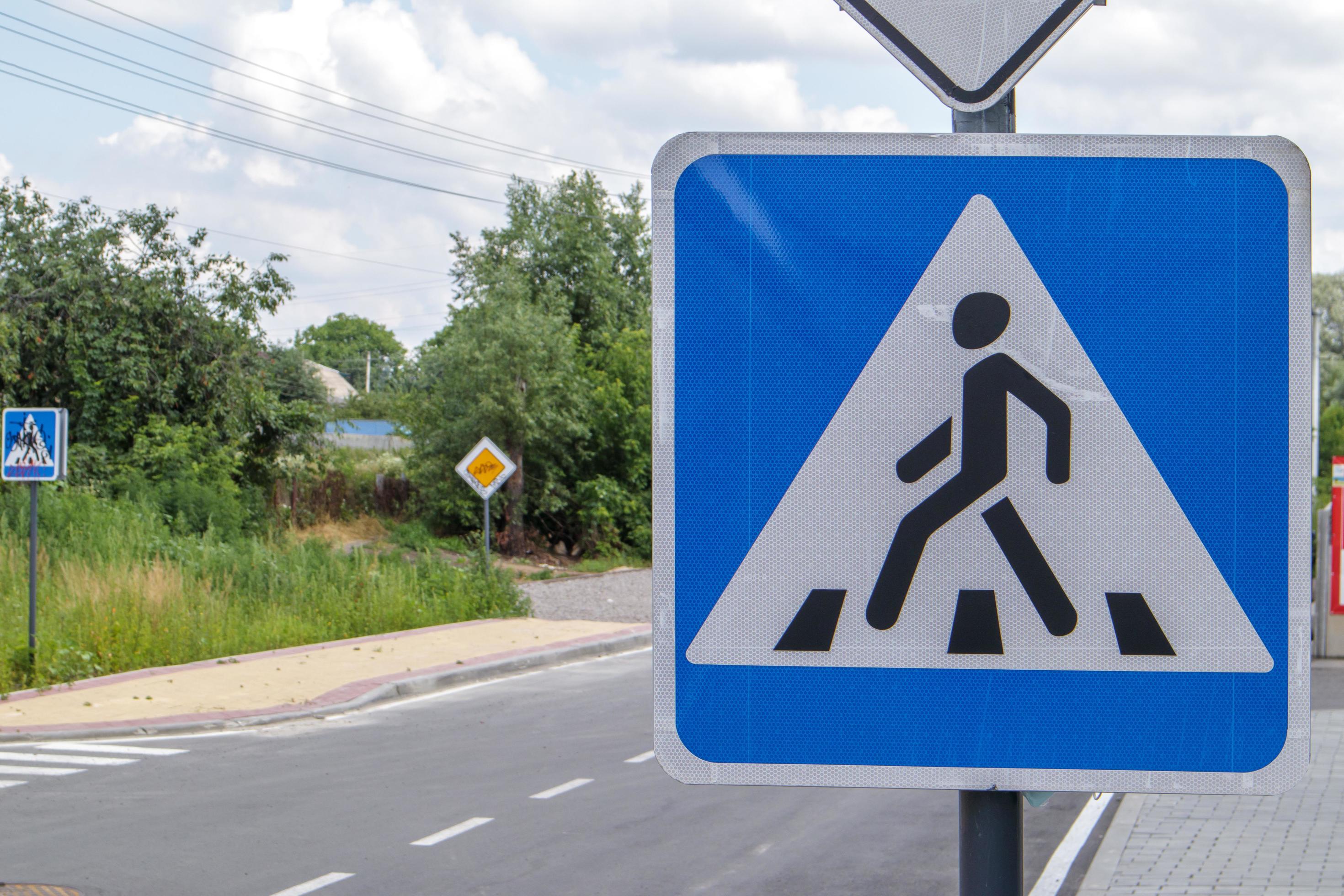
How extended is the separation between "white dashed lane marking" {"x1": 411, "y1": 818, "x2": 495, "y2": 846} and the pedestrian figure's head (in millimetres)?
6767

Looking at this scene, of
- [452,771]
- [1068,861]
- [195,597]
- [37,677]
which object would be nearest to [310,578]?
[195,597]

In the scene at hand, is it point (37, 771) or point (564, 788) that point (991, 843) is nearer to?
point (564, 788)

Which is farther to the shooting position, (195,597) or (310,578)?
(310,578)

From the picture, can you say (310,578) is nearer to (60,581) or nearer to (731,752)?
(60,581)

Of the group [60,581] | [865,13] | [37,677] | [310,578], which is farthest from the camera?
[310,578]

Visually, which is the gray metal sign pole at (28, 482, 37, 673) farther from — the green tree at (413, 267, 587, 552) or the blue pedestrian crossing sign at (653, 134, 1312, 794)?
the green tree at (413, 267, 587, 552)

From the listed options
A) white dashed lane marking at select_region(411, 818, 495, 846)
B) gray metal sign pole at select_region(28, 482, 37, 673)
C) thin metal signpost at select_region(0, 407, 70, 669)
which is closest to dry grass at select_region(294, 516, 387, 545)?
gray metal sign pole at select_region(28, 482, 37, 673)

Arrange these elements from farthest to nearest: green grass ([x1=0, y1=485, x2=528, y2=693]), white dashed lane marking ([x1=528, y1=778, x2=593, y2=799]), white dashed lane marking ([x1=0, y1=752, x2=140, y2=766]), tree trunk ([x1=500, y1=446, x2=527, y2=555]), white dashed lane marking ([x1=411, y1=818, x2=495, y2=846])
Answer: tree trunk ([x1=500, y1=446, x2=527, y2=555]), green grass ([x1=0, y1=485, x2=528, y2=693]), white dashed lane marking ([x1=0, y1=752, x2=140, y2=766]), white dashed lane marking ([x1=528, y1=778, x2=593, y2=799]), white dashed lane marking ([x1=411, y1=818, x2=495, y2=846])

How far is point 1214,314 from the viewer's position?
1.52 m

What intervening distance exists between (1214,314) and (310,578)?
1878cm

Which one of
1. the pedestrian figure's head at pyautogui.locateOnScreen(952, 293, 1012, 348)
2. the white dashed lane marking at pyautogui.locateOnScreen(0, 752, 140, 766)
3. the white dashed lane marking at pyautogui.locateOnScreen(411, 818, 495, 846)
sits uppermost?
the pedestrian figure's head at pyautogui.locateOnScreen(952, 293, 1012, 348)

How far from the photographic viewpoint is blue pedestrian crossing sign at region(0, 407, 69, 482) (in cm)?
1294

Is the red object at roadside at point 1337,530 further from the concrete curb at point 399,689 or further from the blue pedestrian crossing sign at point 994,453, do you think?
the blue pedestrian crossing sign at point 994,453

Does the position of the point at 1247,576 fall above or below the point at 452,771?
above
